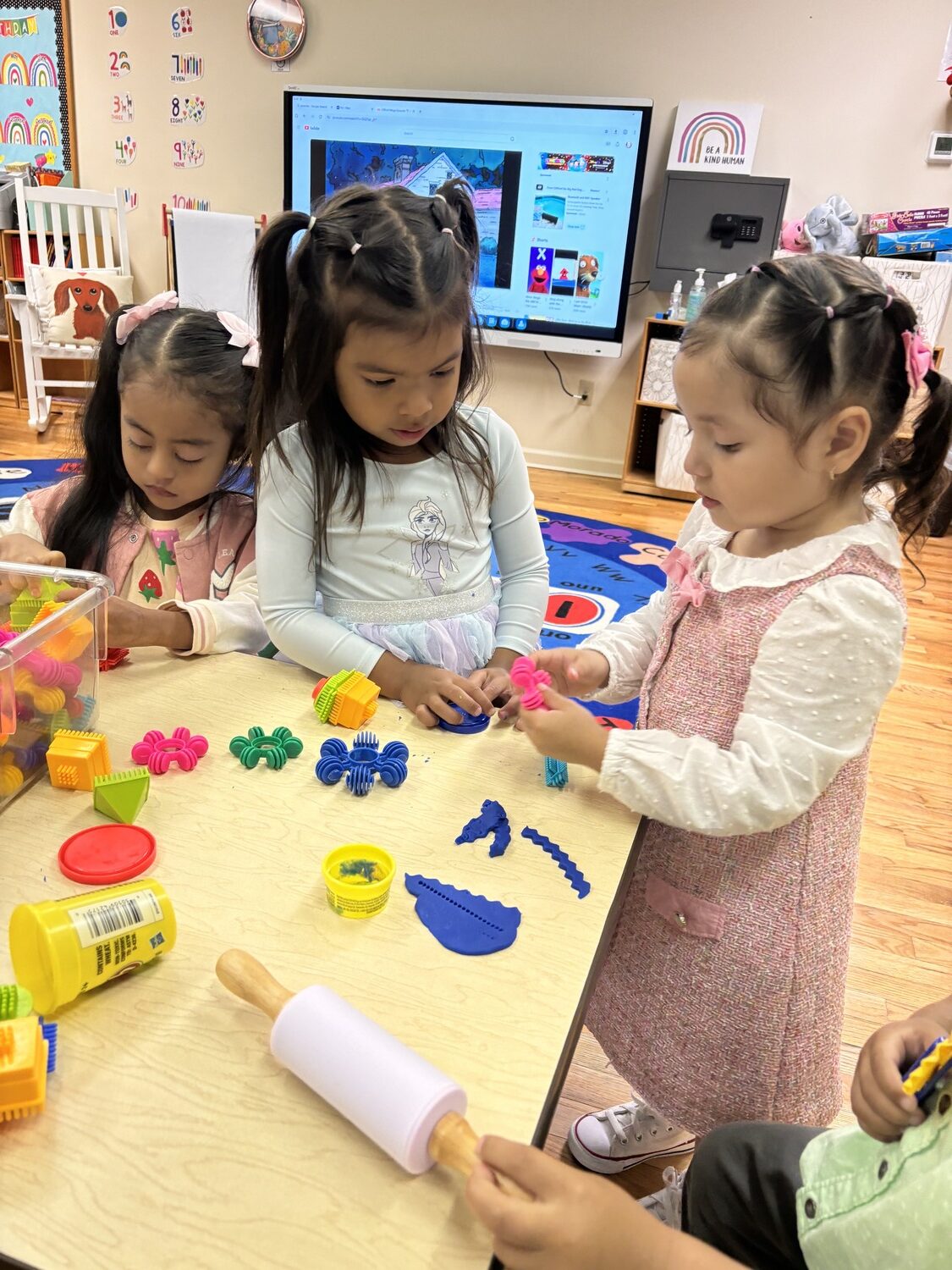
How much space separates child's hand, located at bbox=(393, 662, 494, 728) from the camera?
874mm

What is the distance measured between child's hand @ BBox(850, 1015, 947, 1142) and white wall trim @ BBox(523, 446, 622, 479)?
12.2ft

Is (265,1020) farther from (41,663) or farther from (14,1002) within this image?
(41,663)

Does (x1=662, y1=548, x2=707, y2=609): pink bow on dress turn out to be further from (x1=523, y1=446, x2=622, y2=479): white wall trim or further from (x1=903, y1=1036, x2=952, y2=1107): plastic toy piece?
(x1=523, y1=446, x2=622, y2=479): white wall trim

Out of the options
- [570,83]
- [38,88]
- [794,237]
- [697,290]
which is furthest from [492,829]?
[38,88]

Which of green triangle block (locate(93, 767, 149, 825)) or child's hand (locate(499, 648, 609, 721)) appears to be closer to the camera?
green triangle block (locate(93, 767, 149, 825))

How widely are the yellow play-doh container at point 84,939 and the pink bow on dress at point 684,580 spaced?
0.53 m

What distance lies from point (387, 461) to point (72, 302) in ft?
11.7

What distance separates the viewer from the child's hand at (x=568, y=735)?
74 cm

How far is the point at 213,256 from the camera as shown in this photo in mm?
3725

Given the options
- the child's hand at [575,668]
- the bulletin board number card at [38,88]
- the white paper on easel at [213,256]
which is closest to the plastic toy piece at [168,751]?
the child's hand at [575,668]

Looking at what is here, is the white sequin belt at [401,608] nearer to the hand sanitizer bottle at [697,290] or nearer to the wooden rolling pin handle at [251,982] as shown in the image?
the wooden rolling pin handle at [251,982]

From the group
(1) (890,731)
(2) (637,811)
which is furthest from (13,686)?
(1) (890,731)

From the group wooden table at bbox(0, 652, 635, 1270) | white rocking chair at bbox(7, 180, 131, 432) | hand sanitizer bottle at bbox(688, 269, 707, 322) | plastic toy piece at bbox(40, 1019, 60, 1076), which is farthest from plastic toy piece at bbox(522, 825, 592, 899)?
white rocking chair at bbox(7, 180, 131, 432)

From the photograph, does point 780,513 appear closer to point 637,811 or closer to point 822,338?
Answer: point 822,338
